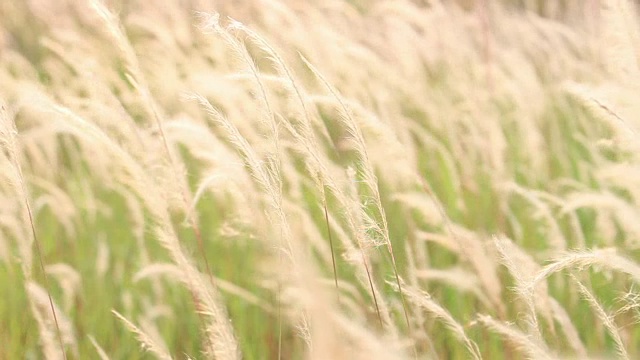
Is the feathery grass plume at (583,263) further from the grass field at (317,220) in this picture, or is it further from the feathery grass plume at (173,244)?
the feathery grass plume at (173,244)

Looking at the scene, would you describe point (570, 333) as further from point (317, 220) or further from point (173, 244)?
point (317, 220)

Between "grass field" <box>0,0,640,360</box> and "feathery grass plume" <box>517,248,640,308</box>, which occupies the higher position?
"feathery grass plume" <box>517,248,640,308</box>

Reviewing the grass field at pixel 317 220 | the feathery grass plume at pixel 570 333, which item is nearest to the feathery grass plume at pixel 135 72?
the grass field at pixel 317 220

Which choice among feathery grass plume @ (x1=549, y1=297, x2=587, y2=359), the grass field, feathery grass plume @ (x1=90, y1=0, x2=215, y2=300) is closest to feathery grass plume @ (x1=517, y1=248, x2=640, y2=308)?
the grass field

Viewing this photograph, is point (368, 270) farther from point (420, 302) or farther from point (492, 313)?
point (492, 313)

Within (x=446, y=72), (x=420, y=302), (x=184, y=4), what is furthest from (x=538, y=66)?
(x=420, y=302)

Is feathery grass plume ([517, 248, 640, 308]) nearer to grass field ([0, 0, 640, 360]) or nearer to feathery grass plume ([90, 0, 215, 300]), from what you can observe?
grass field ([0, 0, 640, 360])

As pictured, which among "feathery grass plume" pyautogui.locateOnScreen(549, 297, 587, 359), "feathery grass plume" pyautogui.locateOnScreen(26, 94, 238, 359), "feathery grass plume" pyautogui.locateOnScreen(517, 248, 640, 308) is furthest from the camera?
"feathery grass plume" pyautogui.locateOnScreen(549, 297, 587, 359)

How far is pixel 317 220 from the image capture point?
2525mm

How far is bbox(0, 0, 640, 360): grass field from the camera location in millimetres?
1191

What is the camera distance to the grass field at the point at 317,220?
1.19 metres

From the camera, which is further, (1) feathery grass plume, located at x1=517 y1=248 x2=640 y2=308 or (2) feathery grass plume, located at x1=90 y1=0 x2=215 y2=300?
(2) feathery grass plume, located at x1=90 y1=0 x2=215 y2=300

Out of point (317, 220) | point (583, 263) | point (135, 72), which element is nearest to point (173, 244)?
point (135, 72)

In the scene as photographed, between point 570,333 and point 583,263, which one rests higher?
point 583,263
